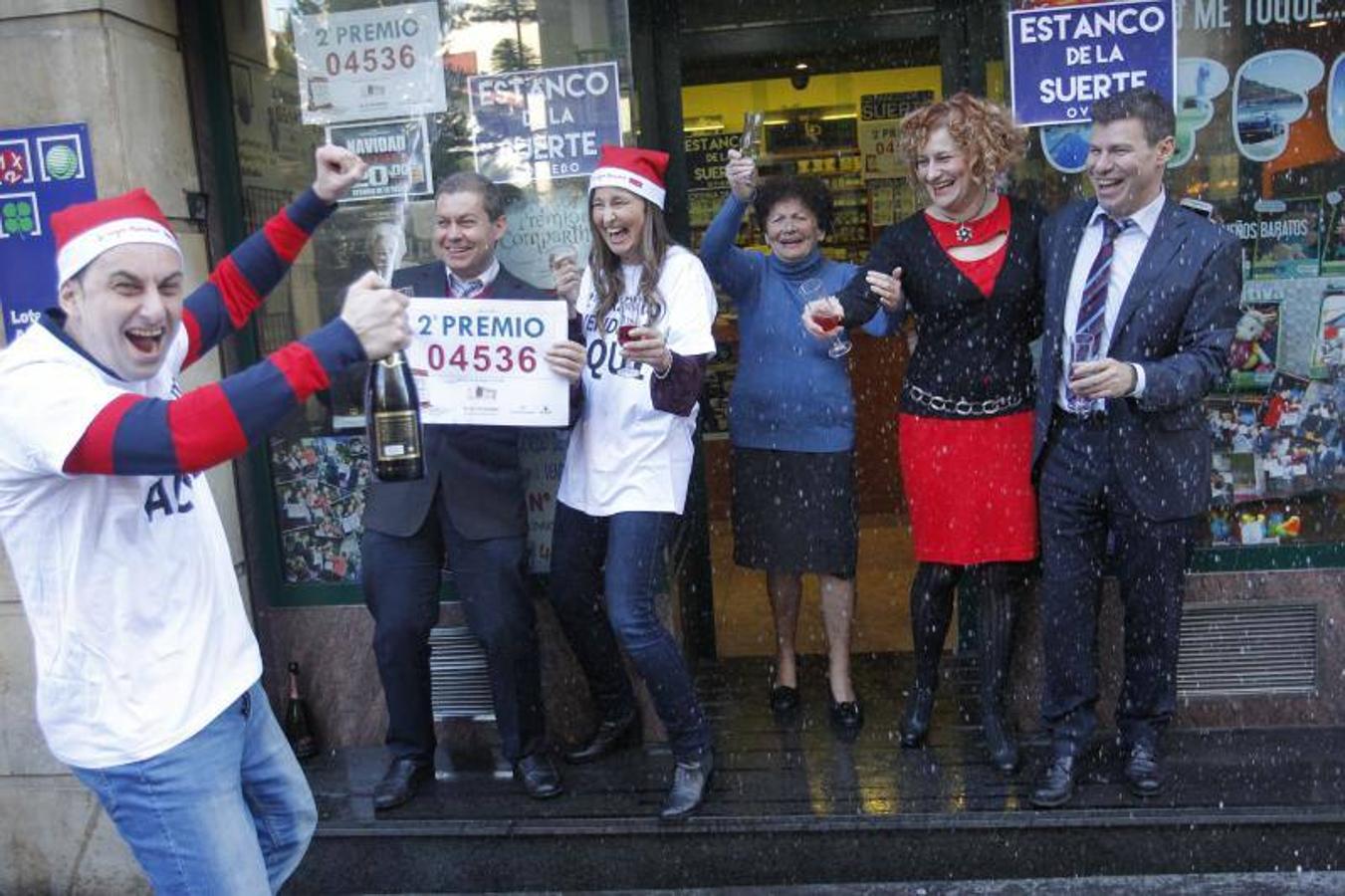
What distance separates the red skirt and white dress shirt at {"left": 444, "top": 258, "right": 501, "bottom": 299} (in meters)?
1.60

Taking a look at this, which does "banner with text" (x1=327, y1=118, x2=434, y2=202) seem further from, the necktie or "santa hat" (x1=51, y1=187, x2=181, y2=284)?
the necktie

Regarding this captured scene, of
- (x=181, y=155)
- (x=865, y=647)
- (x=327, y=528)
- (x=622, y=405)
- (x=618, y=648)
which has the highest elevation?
(x=181, y=155)

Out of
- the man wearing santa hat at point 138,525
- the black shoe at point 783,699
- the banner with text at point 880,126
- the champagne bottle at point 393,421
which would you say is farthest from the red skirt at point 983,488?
the banner with text at point 880,126

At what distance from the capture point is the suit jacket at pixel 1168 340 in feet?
12.6

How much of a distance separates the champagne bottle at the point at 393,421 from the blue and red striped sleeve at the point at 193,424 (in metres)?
1.09

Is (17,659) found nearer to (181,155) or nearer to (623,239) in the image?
(181,155)

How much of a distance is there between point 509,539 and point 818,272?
1.54 m

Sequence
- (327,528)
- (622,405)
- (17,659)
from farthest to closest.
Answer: (327,528), (17,659), (622,405)

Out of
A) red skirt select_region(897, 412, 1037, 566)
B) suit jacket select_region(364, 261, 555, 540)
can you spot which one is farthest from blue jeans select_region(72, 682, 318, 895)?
red skirt select_region(897, 412, 1037, 566)

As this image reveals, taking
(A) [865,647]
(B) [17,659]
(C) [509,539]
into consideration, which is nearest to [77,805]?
(B) [17,659]

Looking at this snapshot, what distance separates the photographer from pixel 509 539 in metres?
4.46

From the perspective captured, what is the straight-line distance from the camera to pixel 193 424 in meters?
2.59

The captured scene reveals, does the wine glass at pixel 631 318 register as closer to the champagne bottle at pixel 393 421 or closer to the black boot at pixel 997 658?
the champagne bottle at pixel 393 421

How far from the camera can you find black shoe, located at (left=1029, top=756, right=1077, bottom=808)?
13.6ft
